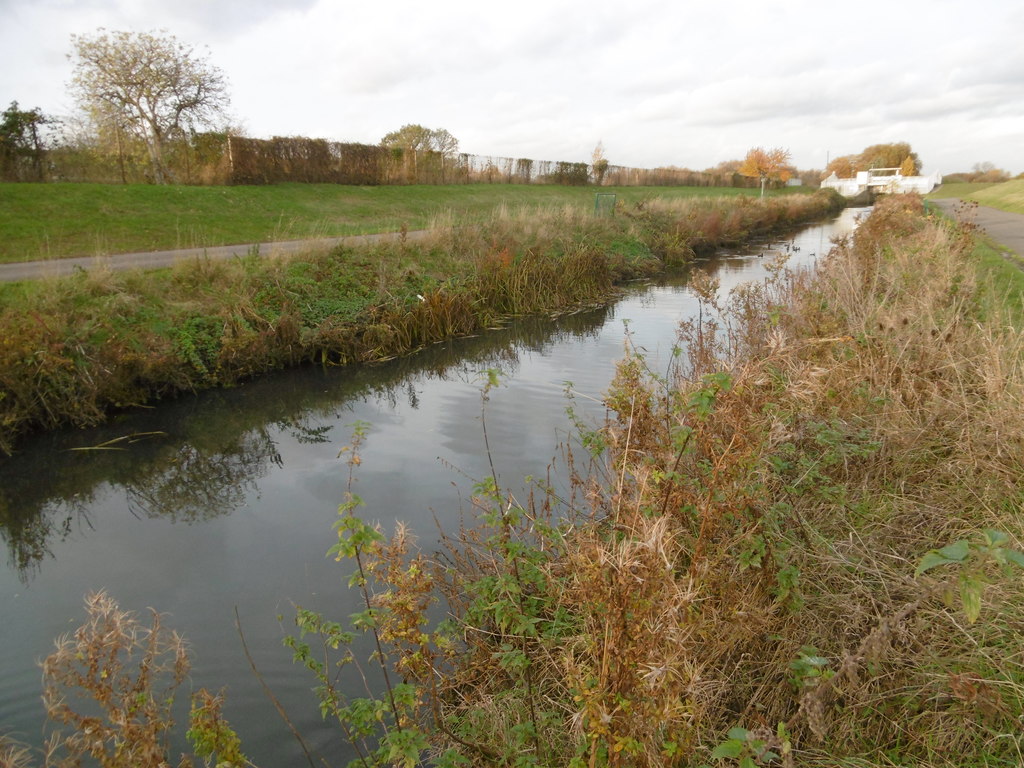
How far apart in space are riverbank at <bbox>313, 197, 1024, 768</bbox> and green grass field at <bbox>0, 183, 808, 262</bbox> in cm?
997

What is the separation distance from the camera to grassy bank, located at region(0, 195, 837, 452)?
24.3 feet

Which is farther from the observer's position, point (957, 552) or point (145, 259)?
point (145, 259)

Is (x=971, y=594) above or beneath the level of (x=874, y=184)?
beneath

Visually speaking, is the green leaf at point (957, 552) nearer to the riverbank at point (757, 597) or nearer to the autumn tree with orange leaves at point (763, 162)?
the riverbank at point (757, 597)

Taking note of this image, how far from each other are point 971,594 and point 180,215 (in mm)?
17979

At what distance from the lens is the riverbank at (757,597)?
2.16 m

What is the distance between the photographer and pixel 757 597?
123 inches

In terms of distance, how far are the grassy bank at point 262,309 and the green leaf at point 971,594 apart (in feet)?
26.8

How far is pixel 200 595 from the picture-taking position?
4809 mm

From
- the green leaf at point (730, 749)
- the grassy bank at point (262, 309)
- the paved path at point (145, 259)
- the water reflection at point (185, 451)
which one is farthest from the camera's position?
the paved path at point (145, 259)

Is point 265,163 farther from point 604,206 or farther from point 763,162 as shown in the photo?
point 763,162

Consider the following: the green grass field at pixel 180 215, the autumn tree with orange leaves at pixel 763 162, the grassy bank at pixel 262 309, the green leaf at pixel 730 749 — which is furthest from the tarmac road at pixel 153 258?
the autumn tree with orange leaves at pixel 763 162

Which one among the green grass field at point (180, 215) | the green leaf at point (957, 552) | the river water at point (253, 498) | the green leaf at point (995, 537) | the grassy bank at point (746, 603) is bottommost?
the river water at point (253, 498)

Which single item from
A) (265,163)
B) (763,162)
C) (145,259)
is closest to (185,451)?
(145,259)
